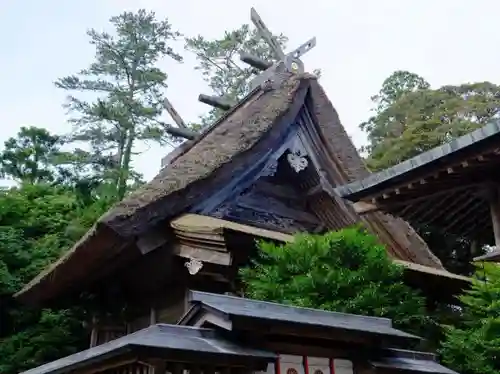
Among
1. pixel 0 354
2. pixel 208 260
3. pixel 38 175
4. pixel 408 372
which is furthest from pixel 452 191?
pixel 38 175

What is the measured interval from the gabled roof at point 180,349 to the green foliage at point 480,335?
2809 millimetres

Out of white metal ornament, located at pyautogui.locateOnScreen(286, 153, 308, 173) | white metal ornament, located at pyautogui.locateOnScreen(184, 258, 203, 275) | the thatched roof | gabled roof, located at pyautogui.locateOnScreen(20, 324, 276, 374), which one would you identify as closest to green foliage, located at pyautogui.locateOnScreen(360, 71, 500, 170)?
the thatched roof

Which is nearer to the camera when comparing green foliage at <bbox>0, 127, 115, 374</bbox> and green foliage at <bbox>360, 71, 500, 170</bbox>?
green foliage at <bbox>0, 127, 115, 374</bbox>

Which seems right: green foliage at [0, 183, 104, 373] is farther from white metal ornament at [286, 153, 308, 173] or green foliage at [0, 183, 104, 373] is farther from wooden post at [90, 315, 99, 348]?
white metal ornament at [286, 153, 308, 173]

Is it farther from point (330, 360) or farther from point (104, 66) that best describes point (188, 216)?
point (104, 66)

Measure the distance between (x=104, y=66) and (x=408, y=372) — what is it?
1794cm

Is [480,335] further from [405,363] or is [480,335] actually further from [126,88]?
[126,88]

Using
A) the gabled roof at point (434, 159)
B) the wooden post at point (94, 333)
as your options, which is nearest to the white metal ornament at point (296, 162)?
the gabled roof at point (434, 159)

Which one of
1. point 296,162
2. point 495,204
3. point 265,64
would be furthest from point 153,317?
point 265,64

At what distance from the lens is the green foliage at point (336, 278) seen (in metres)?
5.47

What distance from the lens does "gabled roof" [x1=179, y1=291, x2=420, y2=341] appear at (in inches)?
139

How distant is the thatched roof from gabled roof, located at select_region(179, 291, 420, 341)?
289 centimetres

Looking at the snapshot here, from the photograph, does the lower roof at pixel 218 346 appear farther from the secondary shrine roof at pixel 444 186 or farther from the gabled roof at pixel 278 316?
the secondary shrine roof at pixel 444 186

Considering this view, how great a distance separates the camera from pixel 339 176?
869 cm
